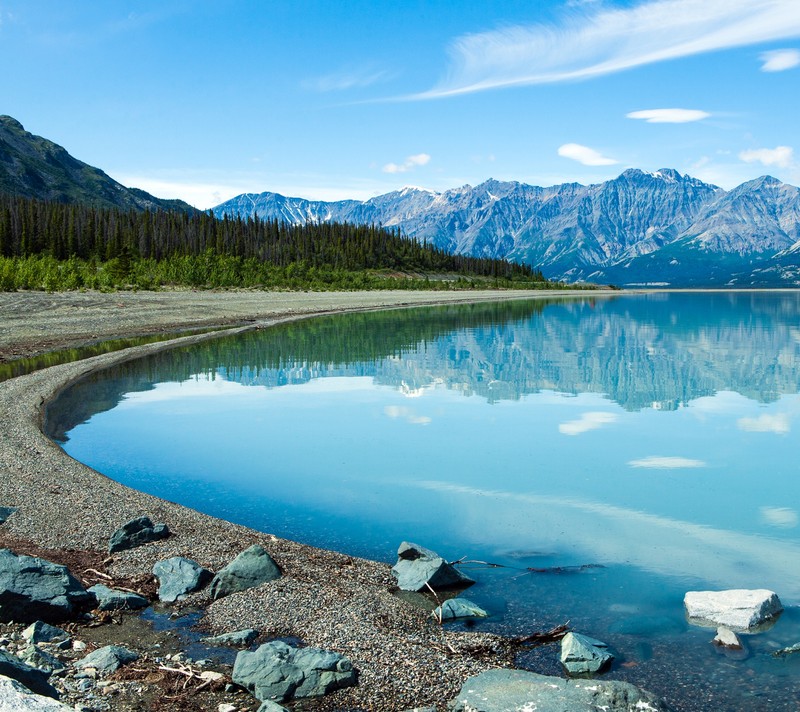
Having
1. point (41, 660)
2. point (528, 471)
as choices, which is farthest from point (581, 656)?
point (528, 471)

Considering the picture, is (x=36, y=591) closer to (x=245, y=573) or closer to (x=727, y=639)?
(x=245, y=573)

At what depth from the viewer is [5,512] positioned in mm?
10734

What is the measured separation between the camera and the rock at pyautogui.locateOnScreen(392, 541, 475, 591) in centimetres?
860

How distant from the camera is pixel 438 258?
632 ft

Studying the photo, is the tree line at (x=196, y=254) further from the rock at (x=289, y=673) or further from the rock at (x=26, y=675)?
the rock at (x=26, y=675)

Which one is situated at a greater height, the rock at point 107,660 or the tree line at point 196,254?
the tree line at point 196,254

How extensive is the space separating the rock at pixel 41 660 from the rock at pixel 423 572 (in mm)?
3825

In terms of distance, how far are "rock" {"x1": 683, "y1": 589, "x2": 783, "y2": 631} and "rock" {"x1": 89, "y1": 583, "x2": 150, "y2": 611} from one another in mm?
A: 6099

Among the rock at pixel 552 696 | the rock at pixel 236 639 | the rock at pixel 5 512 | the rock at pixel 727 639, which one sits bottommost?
the rock at pixel 5 512

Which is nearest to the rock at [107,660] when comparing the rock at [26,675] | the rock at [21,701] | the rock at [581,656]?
the rock at [26,675]

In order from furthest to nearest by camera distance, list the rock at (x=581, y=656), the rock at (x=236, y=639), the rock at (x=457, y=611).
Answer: the rock at (x=457, y=611), the rock at (x=236, y=639), the rock at (x=581, y=656)

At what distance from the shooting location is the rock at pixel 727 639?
7258 mm

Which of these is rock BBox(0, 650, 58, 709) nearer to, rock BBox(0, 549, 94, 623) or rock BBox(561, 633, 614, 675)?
rock BBox(0, 549, 94, 623)

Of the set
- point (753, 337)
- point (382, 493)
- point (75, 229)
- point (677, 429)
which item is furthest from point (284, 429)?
point (75, 229)
